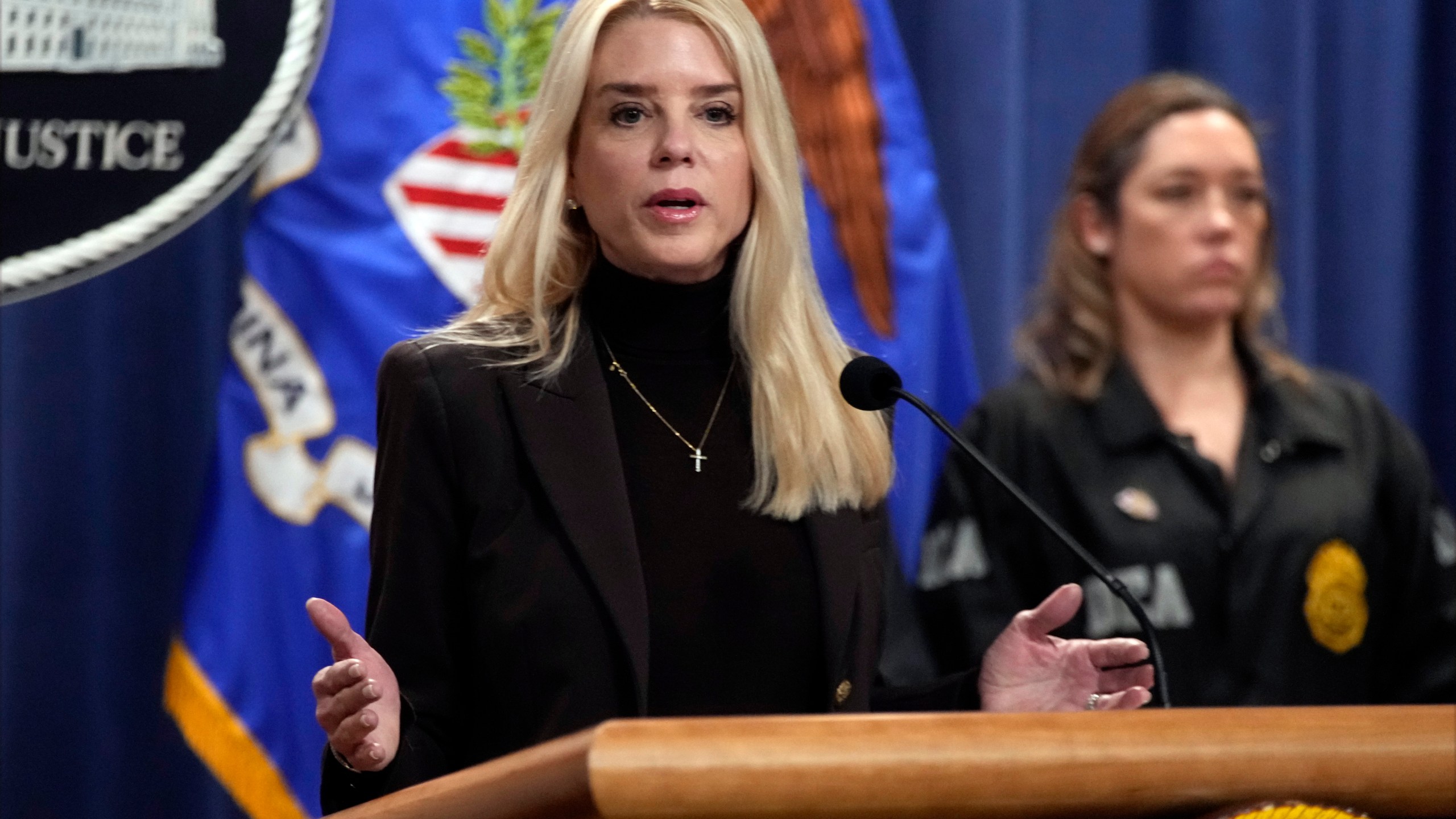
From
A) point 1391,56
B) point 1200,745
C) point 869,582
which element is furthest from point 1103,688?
point 1391,56

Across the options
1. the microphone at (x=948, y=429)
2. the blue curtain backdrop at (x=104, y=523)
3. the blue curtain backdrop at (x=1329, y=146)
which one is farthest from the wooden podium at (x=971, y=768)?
the blue curtain backdrop at (x=1329, y=146)

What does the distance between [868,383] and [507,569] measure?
0.36 meters

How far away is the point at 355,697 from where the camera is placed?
1.26 meters

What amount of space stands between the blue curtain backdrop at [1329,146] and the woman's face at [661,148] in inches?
54.6

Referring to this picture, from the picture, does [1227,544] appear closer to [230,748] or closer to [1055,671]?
[1055,671]

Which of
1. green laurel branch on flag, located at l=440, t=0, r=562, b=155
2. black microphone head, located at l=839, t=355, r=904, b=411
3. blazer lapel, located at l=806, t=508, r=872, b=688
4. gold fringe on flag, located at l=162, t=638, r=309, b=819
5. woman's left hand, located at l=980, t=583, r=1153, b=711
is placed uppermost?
green laurel branch on flag, located at l=440, t=0, r=562, b=155

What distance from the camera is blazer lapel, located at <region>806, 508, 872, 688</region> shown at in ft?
5.25

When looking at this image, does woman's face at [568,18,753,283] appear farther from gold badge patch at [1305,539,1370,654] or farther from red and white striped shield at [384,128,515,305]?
gold badge patch at [1305,539,1370,654]

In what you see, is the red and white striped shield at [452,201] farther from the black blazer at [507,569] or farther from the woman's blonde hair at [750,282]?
the black blazer at [507,569]

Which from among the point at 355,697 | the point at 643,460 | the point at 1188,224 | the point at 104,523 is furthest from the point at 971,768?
the point at 1188,224

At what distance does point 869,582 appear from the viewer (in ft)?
5.58

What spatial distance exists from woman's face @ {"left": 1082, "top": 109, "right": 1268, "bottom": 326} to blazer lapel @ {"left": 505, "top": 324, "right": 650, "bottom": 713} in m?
1.37

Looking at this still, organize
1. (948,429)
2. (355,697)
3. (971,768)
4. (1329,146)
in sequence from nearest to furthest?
(971,768)
(355,697)
(948,429)
(1329,146)

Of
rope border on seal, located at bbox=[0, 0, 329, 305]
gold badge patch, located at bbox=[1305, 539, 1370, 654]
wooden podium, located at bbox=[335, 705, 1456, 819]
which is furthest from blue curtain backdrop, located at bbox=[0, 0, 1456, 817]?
wooden podium, located at bbox=[335, 705, 1456, 819]
